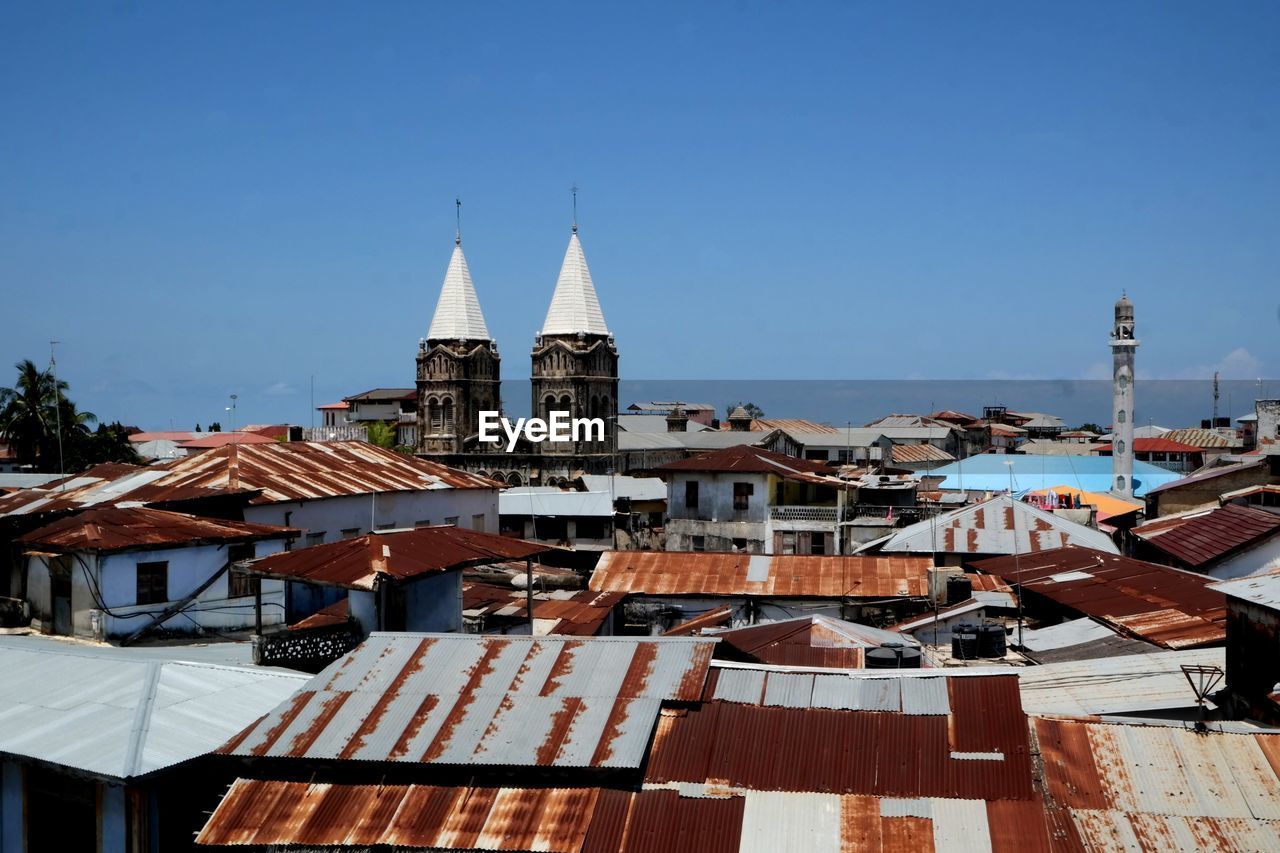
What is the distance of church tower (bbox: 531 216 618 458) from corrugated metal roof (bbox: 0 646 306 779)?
2363 inches

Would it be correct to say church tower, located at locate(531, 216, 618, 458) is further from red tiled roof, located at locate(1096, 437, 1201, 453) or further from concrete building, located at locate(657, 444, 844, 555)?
red tiled roof, located at locate(1096, 437, 1201, 453)

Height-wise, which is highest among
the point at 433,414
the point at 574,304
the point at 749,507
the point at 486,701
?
the point at 574,304

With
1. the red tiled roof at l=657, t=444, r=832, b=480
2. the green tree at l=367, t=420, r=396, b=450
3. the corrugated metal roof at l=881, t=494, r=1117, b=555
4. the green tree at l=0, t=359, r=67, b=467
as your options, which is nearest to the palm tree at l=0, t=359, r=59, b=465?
the green tree at l=0, t=359, r=67, b=467

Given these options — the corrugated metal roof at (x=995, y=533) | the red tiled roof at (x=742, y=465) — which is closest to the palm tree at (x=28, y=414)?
the red tiled roof at (x=742, y=465)

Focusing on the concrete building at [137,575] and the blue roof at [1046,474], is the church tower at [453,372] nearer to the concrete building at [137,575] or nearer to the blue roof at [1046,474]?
the blue roof at [1046,474]

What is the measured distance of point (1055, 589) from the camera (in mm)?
22812

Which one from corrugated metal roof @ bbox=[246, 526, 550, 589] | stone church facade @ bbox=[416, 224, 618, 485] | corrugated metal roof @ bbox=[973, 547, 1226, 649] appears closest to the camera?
corrugated metal roof @ bbox=[246, 526, 550, 589]

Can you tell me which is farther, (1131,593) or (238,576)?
(1131,593)

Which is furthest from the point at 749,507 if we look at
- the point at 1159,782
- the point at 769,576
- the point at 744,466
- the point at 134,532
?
the point at 1159,782

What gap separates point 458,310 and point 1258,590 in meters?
68.1

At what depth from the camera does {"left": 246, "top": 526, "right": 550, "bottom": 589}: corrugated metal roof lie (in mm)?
15641

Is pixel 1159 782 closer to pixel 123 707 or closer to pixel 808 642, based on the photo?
pixel 808 642

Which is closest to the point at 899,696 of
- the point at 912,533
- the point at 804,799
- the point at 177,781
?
the point at 804,799

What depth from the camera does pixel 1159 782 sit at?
413 inches
